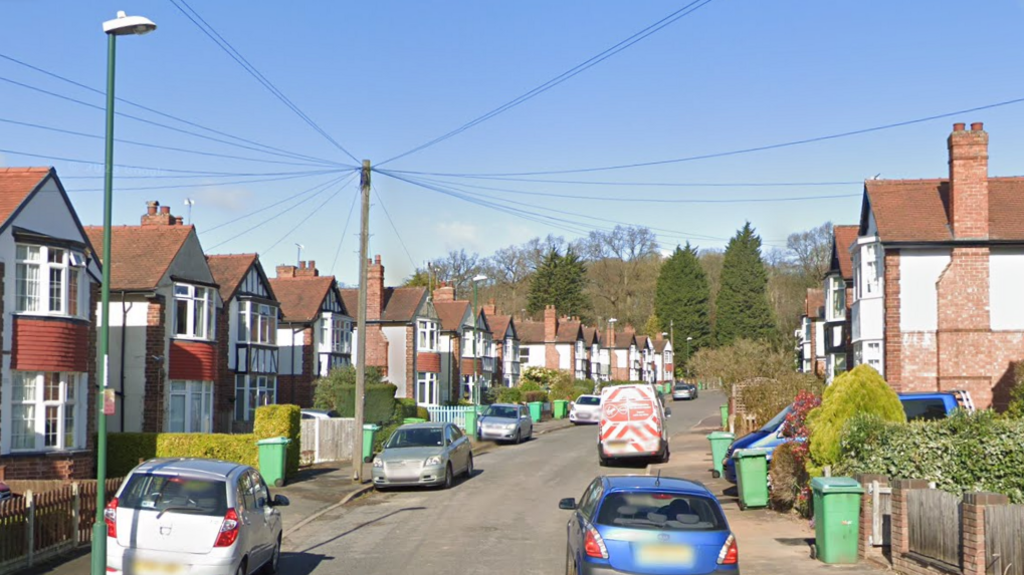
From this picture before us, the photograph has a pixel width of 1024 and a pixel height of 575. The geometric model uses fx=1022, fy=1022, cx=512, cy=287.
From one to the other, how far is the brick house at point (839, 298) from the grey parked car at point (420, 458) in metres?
22.5

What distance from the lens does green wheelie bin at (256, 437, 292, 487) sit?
959 inches

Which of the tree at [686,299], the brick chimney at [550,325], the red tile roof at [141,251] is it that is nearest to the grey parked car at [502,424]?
the red tile roof at [141,251]

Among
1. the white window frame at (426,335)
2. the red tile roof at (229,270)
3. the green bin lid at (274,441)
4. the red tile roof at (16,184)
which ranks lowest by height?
the green bin lid at (274,441)

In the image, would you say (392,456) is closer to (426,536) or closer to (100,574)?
(426,536)

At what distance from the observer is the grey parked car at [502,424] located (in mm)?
40812

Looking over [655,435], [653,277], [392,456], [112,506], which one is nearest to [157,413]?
[392,456]

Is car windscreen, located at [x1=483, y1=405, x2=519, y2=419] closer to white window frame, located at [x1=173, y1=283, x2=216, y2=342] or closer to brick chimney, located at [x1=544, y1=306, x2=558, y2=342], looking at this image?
white window frame, located at [x1=173, y1=283, x2=216, y2=342]

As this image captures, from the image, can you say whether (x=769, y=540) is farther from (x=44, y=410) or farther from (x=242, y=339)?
(x=242, y=339)

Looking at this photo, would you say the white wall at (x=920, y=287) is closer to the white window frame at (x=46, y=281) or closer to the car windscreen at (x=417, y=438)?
the car windscreen at (x=417, y=438)

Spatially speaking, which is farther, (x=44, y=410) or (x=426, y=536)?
(x=44, y=410)

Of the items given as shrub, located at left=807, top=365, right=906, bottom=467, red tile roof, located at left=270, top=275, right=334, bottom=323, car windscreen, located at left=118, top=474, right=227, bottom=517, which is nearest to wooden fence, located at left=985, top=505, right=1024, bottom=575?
shrub, located at left=807, top=365, right=906, bottom=467

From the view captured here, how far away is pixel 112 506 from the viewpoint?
12047mm

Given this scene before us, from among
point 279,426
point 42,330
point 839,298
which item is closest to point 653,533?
point 279,426

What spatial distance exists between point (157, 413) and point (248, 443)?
7.24 m
